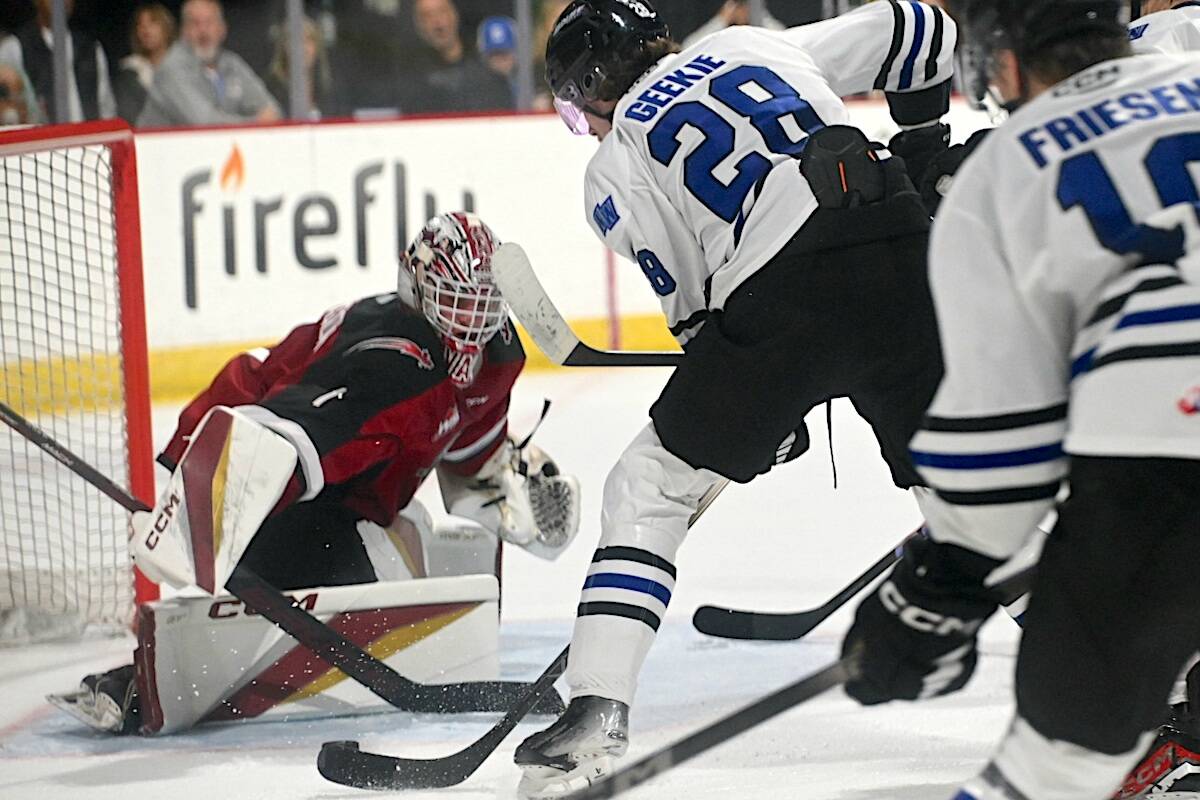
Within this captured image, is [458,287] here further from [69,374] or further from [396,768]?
[69,374]

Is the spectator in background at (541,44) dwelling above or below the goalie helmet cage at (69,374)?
above

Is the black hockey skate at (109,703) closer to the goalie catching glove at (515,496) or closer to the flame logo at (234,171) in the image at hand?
the goalie catching glove at (515,496)

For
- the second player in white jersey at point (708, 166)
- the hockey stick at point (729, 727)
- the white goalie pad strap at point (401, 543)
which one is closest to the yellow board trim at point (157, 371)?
the white goalie pad strap at point (401, 543)

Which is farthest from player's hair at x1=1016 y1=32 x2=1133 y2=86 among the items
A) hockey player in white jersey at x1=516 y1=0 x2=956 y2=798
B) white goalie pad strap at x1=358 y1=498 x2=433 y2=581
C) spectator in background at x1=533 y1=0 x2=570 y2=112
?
spectator in background at x1=533 y1=0 x2=570 y2=112

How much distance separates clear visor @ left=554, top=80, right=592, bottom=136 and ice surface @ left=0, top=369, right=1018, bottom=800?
2.77 ft

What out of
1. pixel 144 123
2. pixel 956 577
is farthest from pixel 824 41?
pixel 144 123

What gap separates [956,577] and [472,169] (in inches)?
178

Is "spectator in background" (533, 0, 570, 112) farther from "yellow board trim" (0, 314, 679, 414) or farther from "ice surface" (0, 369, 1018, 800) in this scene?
"ice surface" (0, 369, 1018, 800)

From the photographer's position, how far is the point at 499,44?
622cm

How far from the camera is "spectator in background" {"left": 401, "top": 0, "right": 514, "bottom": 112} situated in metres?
6.20

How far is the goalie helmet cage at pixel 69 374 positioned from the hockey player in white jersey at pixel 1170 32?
5.62 feet

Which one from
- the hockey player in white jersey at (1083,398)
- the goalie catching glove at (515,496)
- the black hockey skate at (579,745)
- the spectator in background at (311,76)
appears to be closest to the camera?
the hockey player in white jersey at (1083,398)

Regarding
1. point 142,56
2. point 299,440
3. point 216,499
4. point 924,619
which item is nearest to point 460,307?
point 299,440

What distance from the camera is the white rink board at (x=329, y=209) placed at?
5445 mm
